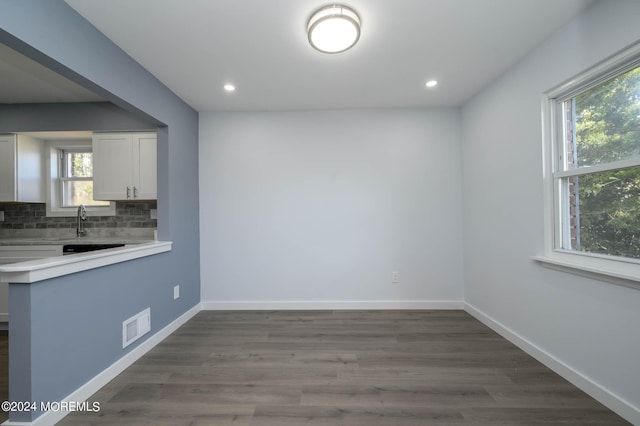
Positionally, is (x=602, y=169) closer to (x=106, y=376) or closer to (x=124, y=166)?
(x=106, y=376)

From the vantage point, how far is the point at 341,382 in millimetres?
1894

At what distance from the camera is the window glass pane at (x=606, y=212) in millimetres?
1564

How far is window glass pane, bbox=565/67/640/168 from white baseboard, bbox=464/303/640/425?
1.44 meters

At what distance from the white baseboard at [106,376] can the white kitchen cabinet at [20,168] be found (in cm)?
247

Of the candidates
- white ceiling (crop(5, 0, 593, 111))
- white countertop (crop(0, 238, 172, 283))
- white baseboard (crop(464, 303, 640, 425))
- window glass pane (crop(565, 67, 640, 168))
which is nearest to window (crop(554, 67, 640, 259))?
window glass pane (crop(565, 67, 640, 168))

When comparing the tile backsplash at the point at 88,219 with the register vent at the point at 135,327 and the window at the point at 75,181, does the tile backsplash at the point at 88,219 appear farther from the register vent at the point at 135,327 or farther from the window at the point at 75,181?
the register vent at the point at 135,327

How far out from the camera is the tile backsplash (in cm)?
341

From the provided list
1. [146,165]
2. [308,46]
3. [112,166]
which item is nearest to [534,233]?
[308,46]

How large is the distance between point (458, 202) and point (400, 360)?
80.6 inches

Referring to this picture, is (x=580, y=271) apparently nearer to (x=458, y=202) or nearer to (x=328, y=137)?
(x=458, y=202)

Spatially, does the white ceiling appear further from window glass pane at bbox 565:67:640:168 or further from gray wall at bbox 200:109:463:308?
window glass pane at bbox 565:67:640:168

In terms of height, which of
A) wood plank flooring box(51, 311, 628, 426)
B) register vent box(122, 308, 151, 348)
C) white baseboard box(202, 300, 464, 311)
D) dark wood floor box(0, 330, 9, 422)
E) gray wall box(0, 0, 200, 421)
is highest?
gray wall box(0, 0, 200, 421)

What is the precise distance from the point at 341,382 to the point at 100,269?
1911 millimetres

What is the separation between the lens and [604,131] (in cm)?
173
